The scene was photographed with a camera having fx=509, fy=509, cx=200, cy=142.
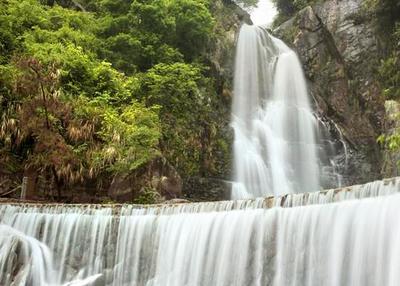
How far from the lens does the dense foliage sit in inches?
727

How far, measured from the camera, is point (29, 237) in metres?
14.3

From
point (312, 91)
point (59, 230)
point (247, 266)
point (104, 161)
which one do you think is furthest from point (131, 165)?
point (312, 91)

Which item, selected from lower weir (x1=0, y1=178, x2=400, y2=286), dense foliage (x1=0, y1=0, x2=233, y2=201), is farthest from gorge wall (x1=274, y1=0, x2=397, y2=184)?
lower weir (x1=0, y1=178, x2=400, y2=286)

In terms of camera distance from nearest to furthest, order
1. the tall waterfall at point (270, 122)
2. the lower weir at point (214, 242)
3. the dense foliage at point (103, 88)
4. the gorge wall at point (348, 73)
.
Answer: the lower weir at point (214, 242) → the dense foliage at point (103, 88) → the tall waterfall at point (270, 122) → the gorge wall at point (348, 73)

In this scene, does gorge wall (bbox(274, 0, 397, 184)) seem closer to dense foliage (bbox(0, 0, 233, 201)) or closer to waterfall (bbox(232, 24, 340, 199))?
waterfall (bbox(232, 24, 340, 199))

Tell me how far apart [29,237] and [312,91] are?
1842cm

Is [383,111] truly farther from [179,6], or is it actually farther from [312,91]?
[179,6]

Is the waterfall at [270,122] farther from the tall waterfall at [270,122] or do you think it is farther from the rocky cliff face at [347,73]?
the rocky cliff face at [347,73]

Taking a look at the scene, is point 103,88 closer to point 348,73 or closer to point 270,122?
point 270,122

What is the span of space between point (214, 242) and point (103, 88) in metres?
12.3

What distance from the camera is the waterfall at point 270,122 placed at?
76.1 feet

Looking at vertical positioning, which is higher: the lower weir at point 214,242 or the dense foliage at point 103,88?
the dense foliage at point 103,88

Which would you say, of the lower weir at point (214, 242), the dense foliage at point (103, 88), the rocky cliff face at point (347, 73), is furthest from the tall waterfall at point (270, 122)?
the lower weir at point (214, 242)

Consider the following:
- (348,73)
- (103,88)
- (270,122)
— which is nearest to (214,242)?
(103,88)
